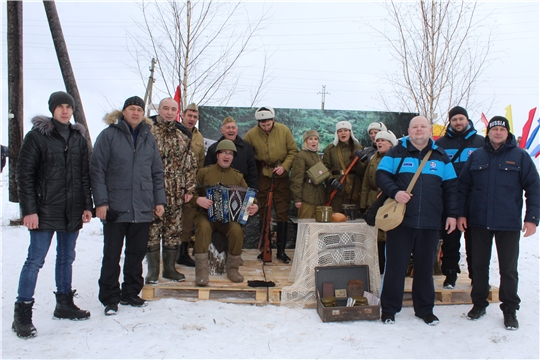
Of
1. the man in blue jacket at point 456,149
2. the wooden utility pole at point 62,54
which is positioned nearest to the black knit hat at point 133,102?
the man in blue jacket at point 456,149

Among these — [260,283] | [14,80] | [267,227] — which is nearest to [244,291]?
[260,283]

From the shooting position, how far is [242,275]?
17.5 ft

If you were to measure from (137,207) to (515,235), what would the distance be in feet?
12.3

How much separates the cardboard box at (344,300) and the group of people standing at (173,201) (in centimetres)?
18

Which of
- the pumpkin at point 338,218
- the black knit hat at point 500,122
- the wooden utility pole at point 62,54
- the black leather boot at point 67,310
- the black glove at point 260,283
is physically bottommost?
the black leather boot at point 67,310

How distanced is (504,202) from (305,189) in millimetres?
2512

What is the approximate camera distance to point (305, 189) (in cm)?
601

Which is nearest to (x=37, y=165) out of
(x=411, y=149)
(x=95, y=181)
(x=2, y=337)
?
(x=95, y=181)

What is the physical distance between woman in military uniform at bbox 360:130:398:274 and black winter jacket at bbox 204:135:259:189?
4.75 feet

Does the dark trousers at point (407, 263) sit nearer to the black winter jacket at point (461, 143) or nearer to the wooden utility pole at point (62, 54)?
the black winter jacket at point (461, 143)

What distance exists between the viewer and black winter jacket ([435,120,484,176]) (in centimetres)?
500

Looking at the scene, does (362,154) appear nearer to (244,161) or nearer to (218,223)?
(244,161)

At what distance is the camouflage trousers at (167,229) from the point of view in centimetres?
496

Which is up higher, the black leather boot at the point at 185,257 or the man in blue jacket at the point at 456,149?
the man in blue jacket at the point at 456,149
